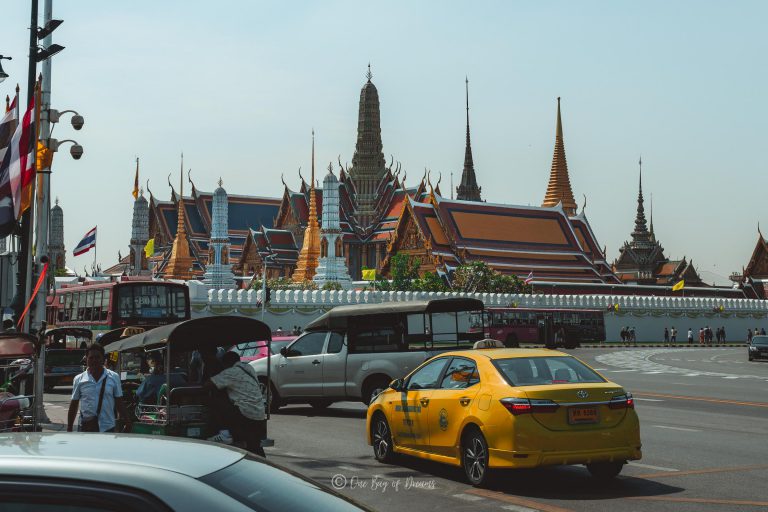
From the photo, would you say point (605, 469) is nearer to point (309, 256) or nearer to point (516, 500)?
point (516, 500)

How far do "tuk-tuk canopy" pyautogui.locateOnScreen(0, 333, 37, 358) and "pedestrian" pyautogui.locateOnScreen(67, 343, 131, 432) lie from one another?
70 centimetres

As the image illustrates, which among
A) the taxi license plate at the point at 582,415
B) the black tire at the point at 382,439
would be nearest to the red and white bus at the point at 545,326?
the black tire at the point at 382,439

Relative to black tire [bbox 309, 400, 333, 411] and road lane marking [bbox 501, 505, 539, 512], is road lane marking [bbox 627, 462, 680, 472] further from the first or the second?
black tire [bbox 309, 400, 333, 411]

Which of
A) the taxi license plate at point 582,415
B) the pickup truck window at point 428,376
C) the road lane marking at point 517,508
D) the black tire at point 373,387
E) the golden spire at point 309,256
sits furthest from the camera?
the golden spire at point 309,256

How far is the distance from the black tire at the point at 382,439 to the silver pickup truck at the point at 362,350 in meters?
4.93

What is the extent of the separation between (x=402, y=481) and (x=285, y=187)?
8156cm

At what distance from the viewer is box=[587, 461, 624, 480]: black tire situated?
1055 cm

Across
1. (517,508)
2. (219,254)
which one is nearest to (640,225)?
(219,254)

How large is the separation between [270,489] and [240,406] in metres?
6.75

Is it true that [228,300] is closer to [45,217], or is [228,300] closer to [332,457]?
[45,217]

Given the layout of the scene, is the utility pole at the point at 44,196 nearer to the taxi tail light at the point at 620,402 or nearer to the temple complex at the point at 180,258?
the taxi tail light at the point at 620,402

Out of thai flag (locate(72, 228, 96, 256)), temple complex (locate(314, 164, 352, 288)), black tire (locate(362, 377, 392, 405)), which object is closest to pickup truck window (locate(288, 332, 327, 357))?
black tire (locate(362, 377, 392, 405))

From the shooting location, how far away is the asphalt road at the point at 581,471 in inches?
370

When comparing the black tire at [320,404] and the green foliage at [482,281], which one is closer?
the black tire at [320,404]
